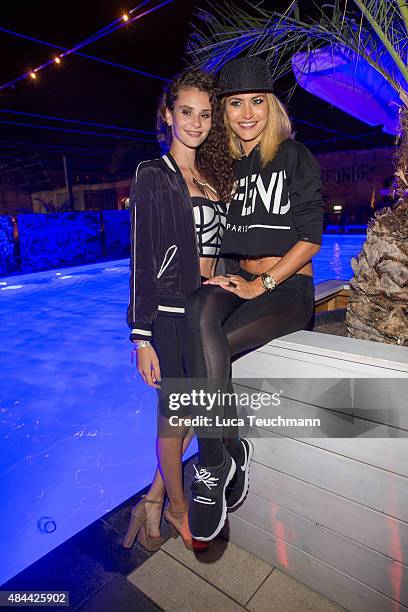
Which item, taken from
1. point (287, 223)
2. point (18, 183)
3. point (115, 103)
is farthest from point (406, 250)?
point (18, 183)

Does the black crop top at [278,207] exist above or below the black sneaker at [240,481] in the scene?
above

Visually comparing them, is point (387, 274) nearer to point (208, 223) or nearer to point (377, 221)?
point (377, 221)

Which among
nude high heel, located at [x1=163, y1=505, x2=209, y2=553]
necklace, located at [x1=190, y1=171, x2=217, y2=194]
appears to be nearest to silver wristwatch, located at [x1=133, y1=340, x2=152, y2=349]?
Result: necklace, located at [x1=190, y1=171, x2=217, y2=194]

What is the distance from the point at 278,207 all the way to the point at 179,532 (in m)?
1.51

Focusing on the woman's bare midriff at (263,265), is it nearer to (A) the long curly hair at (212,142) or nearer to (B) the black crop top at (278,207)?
(B) the black crop top at (278,207)

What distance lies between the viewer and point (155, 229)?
157 centimetres

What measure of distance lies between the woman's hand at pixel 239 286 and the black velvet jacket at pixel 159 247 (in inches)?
6.7

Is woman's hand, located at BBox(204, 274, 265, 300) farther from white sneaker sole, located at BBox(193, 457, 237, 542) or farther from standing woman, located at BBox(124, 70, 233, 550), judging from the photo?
white sneaker sole, located at BBox(193, 457, 237, 542)

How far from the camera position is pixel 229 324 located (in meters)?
1.41

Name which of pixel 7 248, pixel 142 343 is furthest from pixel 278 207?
pixel 7 248

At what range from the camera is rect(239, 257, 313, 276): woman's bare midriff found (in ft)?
5.25

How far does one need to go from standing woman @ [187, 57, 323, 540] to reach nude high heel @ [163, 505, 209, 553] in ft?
1.02

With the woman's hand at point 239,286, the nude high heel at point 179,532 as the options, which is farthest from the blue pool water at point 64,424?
the woman's hand at point 239,286

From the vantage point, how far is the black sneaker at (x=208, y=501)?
1291 mm
